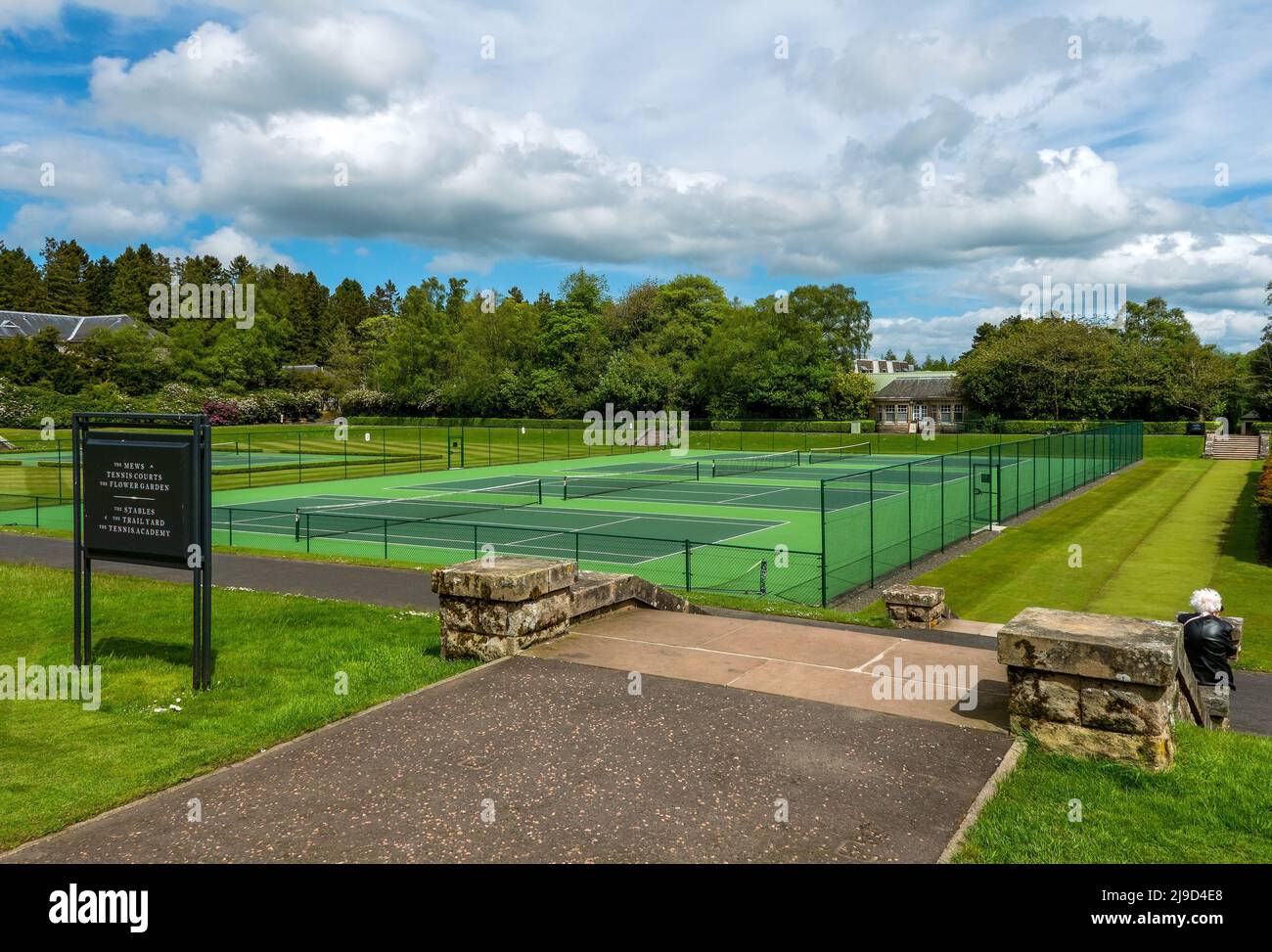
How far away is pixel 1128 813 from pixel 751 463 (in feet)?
188

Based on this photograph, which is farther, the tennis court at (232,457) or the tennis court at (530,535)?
the tennis court at (232,457)

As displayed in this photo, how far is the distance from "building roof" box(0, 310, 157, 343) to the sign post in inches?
4449

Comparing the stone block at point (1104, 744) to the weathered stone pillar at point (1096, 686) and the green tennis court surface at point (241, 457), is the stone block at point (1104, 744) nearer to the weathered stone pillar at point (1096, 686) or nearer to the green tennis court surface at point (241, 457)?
the weathered stone pillar at point (1096, 686)

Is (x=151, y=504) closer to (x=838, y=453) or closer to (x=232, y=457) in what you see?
(x=232, y=457)

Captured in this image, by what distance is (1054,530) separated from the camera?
2945 centimetres

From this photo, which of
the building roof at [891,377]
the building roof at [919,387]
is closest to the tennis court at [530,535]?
the building roof at [919,387]

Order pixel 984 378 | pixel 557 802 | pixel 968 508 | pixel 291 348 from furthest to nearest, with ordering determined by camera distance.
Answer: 1. pixel 291 348
2. pixel 984 378
3. pixel 968 508
4. pixel 557 802

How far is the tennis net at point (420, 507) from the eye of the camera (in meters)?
31.9

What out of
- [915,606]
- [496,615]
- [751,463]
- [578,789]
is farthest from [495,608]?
[751,463]

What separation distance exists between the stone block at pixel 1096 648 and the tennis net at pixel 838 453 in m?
58.2

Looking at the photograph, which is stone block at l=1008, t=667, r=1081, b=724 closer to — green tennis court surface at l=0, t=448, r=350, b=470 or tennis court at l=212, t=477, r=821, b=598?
tennis court at l=212, t=477, r=821, b=598

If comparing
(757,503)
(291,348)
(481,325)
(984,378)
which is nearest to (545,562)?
(757,503)
